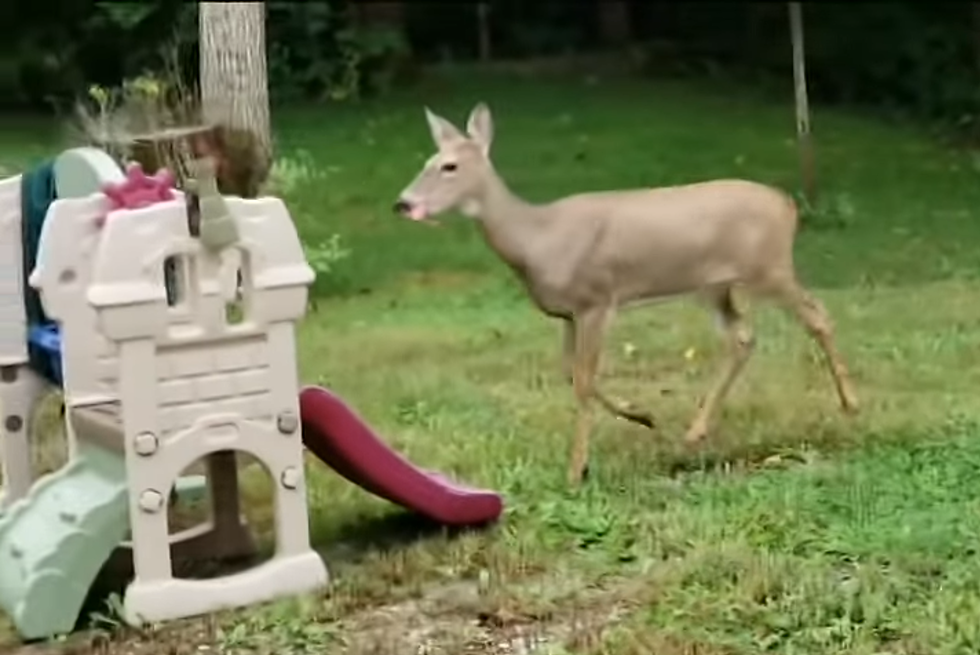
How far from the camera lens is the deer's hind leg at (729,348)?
6527 mm

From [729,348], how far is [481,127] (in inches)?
45.7

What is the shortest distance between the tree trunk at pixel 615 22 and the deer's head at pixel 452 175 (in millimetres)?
16946

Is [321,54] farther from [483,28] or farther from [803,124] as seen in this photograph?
[803,124]

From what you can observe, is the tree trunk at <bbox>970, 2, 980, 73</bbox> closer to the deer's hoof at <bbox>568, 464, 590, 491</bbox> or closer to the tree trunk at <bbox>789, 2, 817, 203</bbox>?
the tree trunk at <bbox>789, 2, 817, 203</bbox>

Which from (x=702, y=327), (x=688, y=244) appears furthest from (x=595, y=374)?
(x=702, y=327)

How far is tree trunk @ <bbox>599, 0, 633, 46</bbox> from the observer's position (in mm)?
22922

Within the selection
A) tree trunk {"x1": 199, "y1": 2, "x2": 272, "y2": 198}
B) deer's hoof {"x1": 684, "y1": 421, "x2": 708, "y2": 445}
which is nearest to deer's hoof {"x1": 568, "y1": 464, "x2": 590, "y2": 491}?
deer's hoof {"x1": 684, "y1": 421, "x2": 708, "y2": 445}

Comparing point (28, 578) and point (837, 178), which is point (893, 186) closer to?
point (837, 178)

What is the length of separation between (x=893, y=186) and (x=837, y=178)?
1.72ft

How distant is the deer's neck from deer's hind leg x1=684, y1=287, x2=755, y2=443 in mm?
758

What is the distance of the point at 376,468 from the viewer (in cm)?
535

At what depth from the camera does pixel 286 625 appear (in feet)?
15.8

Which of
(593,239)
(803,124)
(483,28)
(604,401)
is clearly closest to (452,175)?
(593,239)

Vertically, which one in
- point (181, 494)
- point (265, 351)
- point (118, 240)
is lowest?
point (181, 494)
